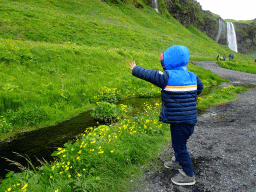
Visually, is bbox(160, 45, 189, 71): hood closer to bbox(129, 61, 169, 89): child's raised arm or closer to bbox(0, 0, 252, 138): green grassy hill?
bbox(129, 61, 169, 89): child's raised arm

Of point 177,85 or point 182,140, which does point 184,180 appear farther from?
point 177,85

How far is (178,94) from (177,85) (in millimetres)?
168

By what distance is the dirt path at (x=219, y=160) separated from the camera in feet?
10.2

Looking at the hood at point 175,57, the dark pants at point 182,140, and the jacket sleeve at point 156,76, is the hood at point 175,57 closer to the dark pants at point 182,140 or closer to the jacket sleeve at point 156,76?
the jacket sleeve at point 156,76

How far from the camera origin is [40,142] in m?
5.95

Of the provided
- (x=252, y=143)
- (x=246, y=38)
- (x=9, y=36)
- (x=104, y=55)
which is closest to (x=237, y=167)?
(x=252, y=143)

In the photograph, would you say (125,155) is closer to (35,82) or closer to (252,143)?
(252,143)

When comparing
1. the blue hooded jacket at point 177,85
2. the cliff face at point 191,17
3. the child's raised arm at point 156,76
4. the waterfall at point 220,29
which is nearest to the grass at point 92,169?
the blue hooded jacket at point 177,85

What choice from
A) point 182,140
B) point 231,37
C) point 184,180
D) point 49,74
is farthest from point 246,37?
point 184,180

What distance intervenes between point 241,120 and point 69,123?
24.3ft

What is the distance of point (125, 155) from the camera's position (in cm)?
392

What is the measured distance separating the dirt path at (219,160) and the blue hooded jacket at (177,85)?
1287 mm

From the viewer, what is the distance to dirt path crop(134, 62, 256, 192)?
312 cm

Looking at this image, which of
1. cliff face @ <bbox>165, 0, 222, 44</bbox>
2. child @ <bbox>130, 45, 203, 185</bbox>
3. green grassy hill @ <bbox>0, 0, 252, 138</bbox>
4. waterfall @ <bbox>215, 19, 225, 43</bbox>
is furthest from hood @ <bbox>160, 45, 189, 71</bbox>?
waterfall @ <bbox>215, 19, 225, 43</bbox>
